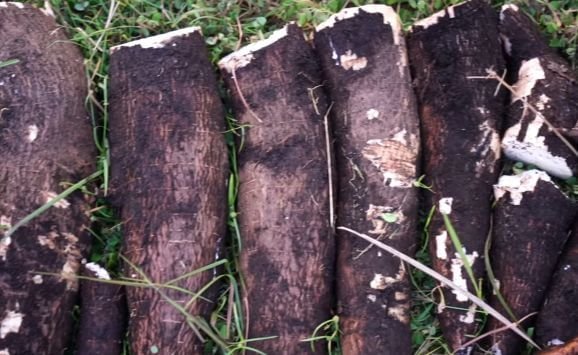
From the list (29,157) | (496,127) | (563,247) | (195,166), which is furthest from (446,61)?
(29,157)

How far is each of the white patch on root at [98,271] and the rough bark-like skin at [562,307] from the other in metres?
1.57

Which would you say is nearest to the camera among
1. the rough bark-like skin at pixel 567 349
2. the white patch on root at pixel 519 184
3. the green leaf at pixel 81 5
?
the rough bark-like skin at pixel 567 349

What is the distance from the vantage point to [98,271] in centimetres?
258

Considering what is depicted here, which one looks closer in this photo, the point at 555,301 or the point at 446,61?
the point at 555,301

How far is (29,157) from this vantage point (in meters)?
2.62

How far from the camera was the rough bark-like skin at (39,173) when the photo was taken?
8.12ft

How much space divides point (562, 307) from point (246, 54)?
59.1 inches

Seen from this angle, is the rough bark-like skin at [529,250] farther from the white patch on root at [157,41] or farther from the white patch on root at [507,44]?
the white patch on root at [157,41]

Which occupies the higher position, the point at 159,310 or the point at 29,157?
the point at 29,157

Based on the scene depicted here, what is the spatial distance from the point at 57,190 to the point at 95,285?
1.27 ft

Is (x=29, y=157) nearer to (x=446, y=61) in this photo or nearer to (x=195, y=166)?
(x=195, y=166)

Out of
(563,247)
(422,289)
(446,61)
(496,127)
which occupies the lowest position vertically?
(422,289)

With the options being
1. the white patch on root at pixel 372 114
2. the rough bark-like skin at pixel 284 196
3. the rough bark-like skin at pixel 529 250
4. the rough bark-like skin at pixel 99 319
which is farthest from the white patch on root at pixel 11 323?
the rough bark-like skin at pixel 529 250

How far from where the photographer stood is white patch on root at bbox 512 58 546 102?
8.98ft
